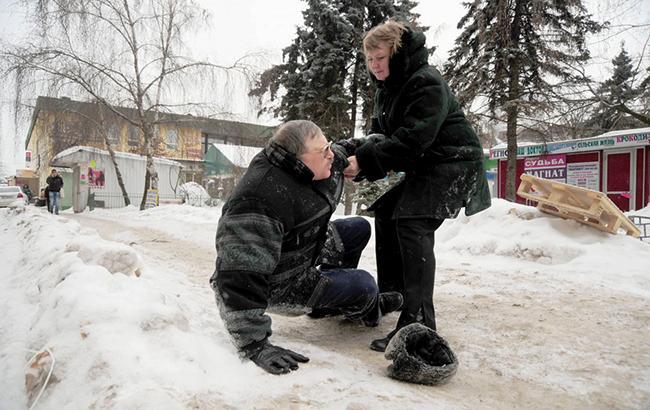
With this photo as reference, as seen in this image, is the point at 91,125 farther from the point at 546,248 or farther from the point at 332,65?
the point at 546,248

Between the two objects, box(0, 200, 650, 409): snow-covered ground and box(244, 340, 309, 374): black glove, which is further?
box(244, 340, 309, 374): black glove

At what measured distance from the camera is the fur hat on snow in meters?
1.72

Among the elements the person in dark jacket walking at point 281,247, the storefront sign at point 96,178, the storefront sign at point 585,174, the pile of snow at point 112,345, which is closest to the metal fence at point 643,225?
the storefront sign at point 585,174

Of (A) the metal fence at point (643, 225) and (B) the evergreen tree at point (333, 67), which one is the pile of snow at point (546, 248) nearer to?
(A) the metal fence at point (643, 225)

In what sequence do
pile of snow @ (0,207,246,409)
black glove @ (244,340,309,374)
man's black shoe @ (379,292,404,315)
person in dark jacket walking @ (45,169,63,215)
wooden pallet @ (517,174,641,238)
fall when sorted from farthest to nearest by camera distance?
person in dark jacket walking @ (45,169,63,215) → wooden pallet @ (517,174,641,238) → man's black shoe @ (379,292,404,315) → black glove @ (244,340,309,374) → pile of snow @ (0,207,246,409)

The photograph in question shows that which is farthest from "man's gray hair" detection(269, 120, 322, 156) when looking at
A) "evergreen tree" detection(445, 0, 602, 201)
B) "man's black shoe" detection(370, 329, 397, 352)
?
"evergreen tree" detection(445, 0, 602, 201)

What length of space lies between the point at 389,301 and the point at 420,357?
0.78 metres

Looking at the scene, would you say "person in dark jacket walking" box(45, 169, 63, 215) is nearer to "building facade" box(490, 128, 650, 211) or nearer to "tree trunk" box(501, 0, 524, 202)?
"tree trunk" box(501, 0, 524, 202)

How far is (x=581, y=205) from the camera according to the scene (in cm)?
549

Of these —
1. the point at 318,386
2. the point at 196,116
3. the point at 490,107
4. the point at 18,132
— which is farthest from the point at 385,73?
the point at 18,132

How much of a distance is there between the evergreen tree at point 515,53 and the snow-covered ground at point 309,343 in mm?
8322

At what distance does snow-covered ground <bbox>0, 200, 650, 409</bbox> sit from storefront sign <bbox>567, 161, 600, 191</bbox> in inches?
432

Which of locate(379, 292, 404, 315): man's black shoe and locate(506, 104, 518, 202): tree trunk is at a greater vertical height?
locate(506, 104, 518, 202): tree trunk

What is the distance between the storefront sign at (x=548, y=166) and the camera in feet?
46.1
